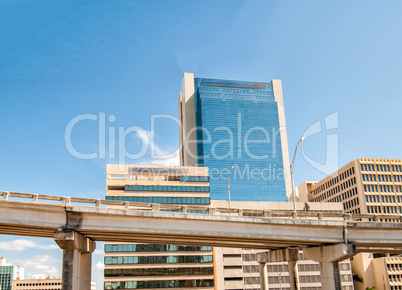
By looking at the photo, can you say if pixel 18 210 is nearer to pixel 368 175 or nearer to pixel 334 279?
pixel 334 279

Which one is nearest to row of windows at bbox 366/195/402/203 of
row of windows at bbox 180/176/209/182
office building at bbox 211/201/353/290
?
office building at bbox 211/201/353/290

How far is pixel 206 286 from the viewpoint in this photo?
99750 mm

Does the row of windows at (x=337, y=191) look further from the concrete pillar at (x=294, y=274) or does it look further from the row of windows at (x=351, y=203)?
the concrete pillar at (x=294, y=274)

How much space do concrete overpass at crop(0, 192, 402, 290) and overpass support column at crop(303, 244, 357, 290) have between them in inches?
4.5

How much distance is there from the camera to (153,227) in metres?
40.2

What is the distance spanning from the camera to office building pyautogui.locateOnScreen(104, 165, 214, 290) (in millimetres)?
96438

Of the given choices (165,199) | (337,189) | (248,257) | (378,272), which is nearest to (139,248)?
(165,199)

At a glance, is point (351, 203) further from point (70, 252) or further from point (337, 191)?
point (70, 252)

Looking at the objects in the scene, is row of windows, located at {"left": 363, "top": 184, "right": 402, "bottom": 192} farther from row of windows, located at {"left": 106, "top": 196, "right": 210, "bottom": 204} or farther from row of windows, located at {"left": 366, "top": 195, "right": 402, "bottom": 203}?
row of windows, located at {"left": 106, "top": 196, "right": 210, "bottom": 204}

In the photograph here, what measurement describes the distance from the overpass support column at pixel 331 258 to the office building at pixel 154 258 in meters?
53.4

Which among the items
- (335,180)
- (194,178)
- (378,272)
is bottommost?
(378,272)

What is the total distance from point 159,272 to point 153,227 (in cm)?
6200

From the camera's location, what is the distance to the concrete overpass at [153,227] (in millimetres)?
36625

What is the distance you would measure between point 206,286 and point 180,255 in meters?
9.86
